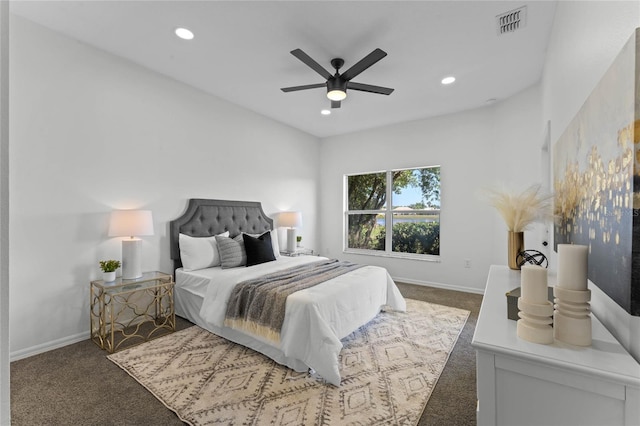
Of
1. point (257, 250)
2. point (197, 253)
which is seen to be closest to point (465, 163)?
point (257, 250)

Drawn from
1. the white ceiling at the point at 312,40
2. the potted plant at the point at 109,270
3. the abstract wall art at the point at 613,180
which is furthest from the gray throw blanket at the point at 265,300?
the white ceiling at the point at 312,40

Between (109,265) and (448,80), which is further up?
(448,80)

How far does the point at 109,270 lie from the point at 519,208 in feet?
11.1

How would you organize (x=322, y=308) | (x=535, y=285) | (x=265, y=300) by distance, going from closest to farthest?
(x=535, y=285) → (x=322, y=308) → (x=265, y=300)

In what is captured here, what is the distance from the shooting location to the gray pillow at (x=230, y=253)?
3.29 metres

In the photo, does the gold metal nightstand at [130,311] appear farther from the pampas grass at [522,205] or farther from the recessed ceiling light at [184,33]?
the pampas grass at [522,205]

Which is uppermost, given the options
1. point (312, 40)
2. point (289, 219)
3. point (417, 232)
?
point (312, 40)

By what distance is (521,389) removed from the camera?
847mm

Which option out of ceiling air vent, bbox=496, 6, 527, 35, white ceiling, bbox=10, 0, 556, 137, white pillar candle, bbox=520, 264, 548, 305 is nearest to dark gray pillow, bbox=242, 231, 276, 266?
white ceiling, bbox=10, 0, 556, 137

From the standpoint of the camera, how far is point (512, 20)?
7.46ft

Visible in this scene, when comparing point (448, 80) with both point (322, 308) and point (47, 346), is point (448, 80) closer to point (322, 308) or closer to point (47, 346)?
point (322, 308)

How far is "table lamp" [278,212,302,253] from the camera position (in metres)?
4.53

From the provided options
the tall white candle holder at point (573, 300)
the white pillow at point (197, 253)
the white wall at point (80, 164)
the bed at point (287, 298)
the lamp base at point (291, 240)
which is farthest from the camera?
the lamp base at point (291, 240)

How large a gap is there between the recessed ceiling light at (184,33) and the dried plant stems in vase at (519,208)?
280cm
